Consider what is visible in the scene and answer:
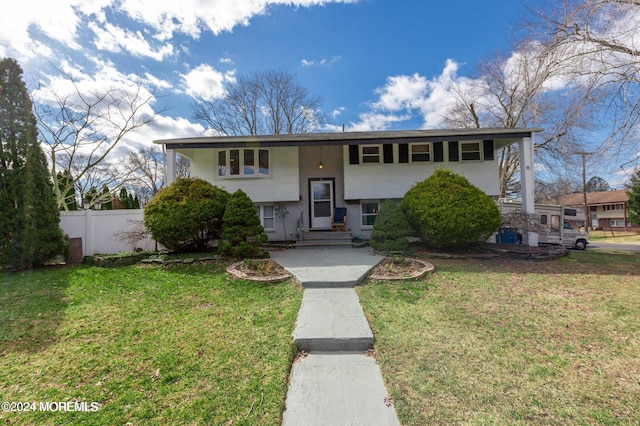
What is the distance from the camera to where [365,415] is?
2361 mm

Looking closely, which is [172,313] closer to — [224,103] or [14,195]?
[14,195]

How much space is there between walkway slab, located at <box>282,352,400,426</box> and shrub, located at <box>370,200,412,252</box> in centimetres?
549

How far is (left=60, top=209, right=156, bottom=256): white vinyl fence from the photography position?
896 centimetres

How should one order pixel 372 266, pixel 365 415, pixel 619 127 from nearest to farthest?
pixel 365 415 → pixel 372 266 → pixel 619 127

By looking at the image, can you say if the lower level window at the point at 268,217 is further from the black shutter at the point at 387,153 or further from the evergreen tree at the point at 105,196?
the evergreen tree at the point at 105,196

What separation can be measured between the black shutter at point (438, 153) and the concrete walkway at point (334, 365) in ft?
25.5

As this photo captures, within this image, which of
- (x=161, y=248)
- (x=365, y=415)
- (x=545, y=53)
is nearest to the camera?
(x=365, y=415)

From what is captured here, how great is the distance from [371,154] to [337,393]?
10.2 meters

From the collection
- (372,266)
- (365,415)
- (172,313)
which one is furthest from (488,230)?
(172,313)

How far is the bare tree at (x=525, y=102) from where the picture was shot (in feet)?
27.6

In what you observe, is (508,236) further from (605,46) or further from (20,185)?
(20,185)

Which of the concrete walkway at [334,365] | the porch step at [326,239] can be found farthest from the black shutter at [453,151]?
the concrete walkway at [334,365]

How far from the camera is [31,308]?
459cm

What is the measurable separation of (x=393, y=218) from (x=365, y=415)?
6841mm
